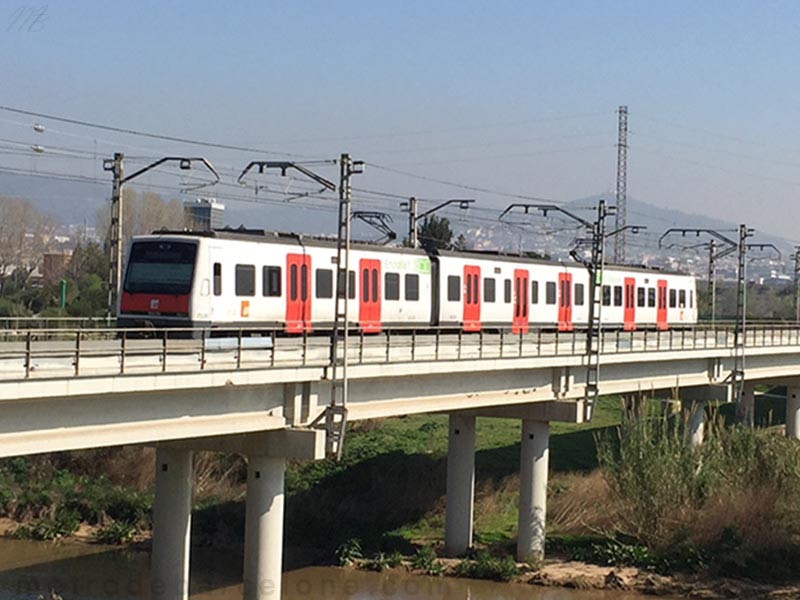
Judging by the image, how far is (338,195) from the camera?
32.5 meters

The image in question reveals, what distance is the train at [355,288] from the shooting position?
1423 inches

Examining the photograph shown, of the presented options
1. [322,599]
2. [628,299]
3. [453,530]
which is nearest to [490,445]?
[628,299]

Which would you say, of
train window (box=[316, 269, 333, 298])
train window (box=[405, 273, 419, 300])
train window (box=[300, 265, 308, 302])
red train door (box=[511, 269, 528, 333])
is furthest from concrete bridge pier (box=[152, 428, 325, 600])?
red train door (box=[511, 269, 528, 333])

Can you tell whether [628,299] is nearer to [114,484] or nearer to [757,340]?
[757,340]

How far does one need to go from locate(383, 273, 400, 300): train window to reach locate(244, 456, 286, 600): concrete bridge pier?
1345 cm

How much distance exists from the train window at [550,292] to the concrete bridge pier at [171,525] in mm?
25144

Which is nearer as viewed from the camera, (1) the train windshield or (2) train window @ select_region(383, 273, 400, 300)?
(1) the train windshield

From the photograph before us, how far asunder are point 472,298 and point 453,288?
1.34m

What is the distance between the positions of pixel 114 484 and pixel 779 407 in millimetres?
44721

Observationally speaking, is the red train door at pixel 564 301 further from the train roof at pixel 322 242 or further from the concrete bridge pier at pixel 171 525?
the concrete bridge pier at pixel 171 525

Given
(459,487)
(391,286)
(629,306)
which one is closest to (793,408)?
(629,306)

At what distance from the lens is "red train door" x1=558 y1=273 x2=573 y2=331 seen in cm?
5569

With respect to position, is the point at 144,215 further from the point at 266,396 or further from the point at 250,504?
the point at 266,396

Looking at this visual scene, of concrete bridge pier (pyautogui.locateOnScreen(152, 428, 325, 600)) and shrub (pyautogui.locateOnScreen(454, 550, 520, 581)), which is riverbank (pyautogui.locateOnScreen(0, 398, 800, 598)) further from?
concrete bridge pier (pyautogui.locateOnScreen(152, 428, 325, 600))
